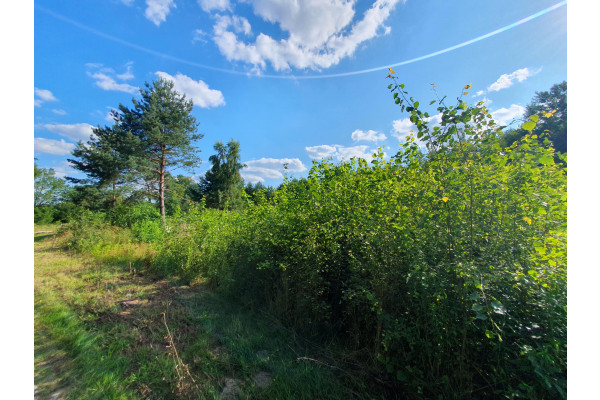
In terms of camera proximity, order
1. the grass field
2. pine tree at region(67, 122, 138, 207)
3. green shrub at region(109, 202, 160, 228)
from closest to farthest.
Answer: the grass field < green shrub at region(109, 202, 160, 228) < pine tree at region(67, 122, 138, 207)

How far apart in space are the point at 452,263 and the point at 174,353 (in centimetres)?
281

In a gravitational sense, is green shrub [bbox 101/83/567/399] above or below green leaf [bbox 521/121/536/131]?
below

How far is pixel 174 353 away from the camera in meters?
2.32

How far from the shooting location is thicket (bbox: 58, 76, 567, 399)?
4.20ft

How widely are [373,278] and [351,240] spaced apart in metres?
0.48

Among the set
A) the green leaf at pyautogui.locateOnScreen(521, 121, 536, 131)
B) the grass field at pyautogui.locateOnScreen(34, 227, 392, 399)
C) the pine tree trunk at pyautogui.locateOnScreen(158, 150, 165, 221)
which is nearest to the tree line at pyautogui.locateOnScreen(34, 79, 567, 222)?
the pine tree trunk at pyautogui.locateOnScreen(158, 150, 165, 221)

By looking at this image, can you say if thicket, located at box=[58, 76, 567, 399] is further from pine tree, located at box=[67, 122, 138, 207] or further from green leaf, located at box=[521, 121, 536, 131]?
pine tree, located at box=[67, 122, 138, 207]

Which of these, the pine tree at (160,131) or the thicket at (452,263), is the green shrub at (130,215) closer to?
the pine tree at (160,131)

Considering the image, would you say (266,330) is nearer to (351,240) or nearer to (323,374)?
(323,374)

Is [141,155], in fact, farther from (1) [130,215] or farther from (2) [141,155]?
(1) [130,215]

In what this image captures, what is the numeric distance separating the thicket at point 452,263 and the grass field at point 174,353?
417 mm

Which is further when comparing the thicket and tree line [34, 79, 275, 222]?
tree line [34, 79, 275, 222]

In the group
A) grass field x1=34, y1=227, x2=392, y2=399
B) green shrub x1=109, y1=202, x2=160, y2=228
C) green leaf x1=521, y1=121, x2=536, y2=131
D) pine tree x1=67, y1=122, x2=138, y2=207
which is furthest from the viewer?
pine tree x1=67, y1=122, x2=138, y2=207

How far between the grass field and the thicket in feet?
1.37
